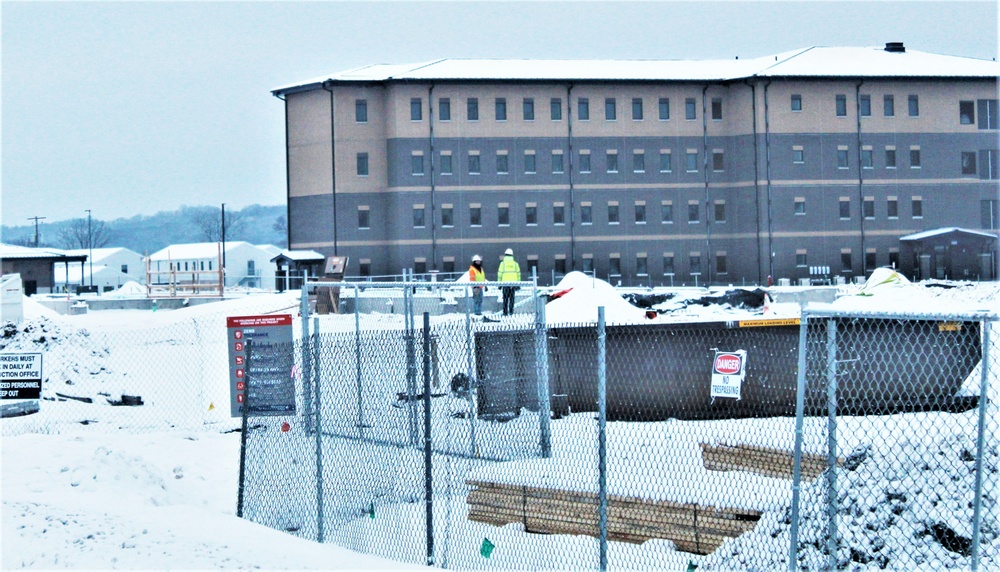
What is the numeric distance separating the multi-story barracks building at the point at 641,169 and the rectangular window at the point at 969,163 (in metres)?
0.09

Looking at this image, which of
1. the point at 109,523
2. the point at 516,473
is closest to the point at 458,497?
the point at 516,473

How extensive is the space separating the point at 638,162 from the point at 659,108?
359 cm

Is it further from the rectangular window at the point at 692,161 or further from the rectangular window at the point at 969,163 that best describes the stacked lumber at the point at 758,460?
the rectangular window at the point at 969,163

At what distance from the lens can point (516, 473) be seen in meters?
12.1

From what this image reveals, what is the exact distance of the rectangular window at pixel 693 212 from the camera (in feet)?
233

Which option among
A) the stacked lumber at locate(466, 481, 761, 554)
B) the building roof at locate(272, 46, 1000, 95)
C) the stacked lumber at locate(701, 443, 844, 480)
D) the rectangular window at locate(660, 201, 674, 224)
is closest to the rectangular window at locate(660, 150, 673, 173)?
the rectangular window at locate(660, 201, 674, 224)

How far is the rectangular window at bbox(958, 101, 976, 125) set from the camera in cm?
7212

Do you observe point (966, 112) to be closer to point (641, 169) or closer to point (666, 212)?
point (666, 212)

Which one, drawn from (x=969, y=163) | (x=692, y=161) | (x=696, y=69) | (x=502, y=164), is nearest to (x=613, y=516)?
(x=502, y=164)

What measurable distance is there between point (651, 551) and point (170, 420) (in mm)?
11569

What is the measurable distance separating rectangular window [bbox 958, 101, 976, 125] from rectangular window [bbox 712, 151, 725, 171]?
1522 centimetres

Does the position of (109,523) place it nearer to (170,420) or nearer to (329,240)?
(170,420)

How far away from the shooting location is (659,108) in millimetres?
71062

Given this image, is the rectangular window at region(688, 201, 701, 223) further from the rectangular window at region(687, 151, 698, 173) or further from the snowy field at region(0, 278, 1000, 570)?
the snowy field at region(0, 278, 1000, 570)
